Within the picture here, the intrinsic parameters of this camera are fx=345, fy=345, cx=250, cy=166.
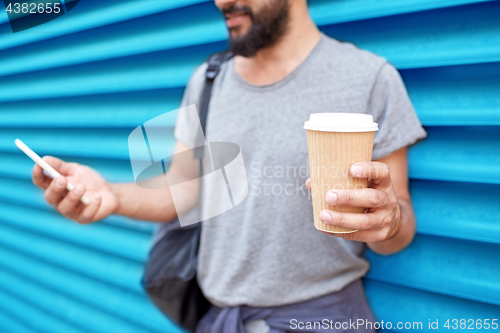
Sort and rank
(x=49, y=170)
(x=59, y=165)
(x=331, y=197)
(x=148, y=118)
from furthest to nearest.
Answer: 1. (x=148, y=118)
2. (x=59, y=165)
3. (x=49, y=170)
4. (x=331, y=197)

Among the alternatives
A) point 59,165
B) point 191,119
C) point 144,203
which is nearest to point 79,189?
point 59,165

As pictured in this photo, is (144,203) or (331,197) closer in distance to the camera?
(331,197)

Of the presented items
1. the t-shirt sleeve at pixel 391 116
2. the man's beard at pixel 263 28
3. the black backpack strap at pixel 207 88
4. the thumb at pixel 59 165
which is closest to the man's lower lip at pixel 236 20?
the man's beard at pixel 263 28

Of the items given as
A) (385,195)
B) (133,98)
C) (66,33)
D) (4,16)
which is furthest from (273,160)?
(4,16)

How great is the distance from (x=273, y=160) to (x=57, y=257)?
2.58m

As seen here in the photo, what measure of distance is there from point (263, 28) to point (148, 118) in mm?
1180

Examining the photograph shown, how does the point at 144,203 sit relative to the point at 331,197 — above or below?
below

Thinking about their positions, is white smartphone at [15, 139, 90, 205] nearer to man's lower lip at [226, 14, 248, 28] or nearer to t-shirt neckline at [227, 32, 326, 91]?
t-shirt neckline at [227, 32, 326, 91]

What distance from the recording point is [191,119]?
1.52m

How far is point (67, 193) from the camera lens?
46.4 inches

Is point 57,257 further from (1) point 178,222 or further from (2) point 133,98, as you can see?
(1) point 178,222

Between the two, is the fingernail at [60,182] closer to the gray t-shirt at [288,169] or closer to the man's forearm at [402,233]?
the gray t-shirt at [288,169]

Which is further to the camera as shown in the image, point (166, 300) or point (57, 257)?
point (57, 257)

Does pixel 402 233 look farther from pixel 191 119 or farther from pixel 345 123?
pixel 191 119
